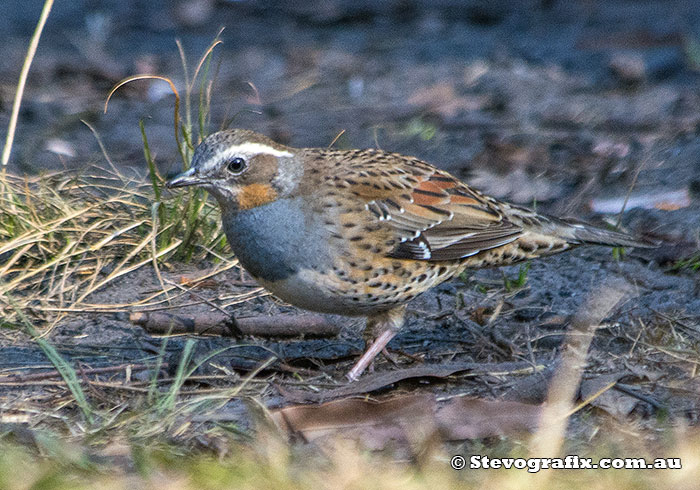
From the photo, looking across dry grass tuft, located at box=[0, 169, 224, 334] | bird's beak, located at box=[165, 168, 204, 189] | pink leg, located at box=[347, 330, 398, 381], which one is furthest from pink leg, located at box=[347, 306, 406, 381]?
dry grass tuft, located at box=[0, 169, 224, 334]

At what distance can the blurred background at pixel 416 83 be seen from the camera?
8.24 meters

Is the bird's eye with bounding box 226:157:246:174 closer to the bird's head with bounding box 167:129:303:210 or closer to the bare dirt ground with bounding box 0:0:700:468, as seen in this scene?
the bird's head with bounding box 167:129:303:210

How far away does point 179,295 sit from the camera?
620 centimetres

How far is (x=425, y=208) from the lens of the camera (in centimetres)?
559

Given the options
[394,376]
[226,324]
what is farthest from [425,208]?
[226,324]

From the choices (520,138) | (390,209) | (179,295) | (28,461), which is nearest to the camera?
(28,461)

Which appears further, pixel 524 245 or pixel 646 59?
pixel 646 59

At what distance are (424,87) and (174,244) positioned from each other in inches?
167

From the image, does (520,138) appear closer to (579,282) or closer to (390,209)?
(579,282)

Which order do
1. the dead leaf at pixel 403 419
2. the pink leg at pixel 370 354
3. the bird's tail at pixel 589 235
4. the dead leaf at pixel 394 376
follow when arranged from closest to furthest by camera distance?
1. the dead leaf at pixel 403 419
2. the dead leaf at pixel 394 376
3. the pink leg at pixel 370 354
4. the bird's tail at pixel 589 235

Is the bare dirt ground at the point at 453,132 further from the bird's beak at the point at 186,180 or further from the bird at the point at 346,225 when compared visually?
the bird's beak at the point at 186,180

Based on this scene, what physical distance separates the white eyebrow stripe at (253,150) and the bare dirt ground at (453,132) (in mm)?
1101

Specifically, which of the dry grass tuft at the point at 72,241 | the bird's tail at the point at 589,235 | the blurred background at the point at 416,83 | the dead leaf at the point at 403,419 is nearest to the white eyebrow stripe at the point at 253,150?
the dry grass tuft at the point at 72,241

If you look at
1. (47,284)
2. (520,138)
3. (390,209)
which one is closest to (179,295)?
(47,284)
